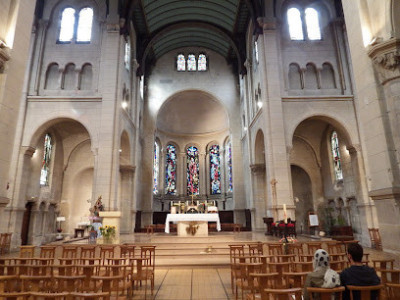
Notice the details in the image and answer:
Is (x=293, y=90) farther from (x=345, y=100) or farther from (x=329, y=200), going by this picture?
(x=329, y=200)

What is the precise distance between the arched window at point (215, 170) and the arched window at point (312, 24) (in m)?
14.8

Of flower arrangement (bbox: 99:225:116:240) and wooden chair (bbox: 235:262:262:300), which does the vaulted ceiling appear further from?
wooden chair (bbox: 235:262:262:300)

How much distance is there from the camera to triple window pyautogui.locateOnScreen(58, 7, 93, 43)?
17359mm

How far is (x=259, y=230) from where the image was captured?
19.2 metres

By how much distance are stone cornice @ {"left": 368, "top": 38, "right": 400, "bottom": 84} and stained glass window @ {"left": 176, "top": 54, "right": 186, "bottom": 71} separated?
833 inches

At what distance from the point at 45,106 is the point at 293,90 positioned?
45.5 ft

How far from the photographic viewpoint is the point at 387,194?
6582mm

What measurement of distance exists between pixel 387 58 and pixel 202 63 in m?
21.5

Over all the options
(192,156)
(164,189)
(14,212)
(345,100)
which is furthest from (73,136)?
(345,100)

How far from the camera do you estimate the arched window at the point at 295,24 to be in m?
17.3

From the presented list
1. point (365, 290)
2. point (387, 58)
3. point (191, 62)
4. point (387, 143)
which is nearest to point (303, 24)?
point (387, 58)

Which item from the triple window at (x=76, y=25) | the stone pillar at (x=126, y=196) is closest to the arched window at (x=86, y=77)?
the triple window at (x=76, y=25)

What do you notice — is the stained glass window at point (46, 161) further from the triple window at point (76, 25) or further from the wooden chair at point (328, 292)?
the wooden chair at point (328, 292)

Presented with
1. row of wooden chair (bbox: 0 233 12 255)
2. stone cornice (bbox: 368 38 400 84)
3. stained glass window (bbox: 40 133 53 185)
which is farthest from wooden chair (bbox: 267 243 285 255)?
stained glass window (bbox: 40 133 53 185)
